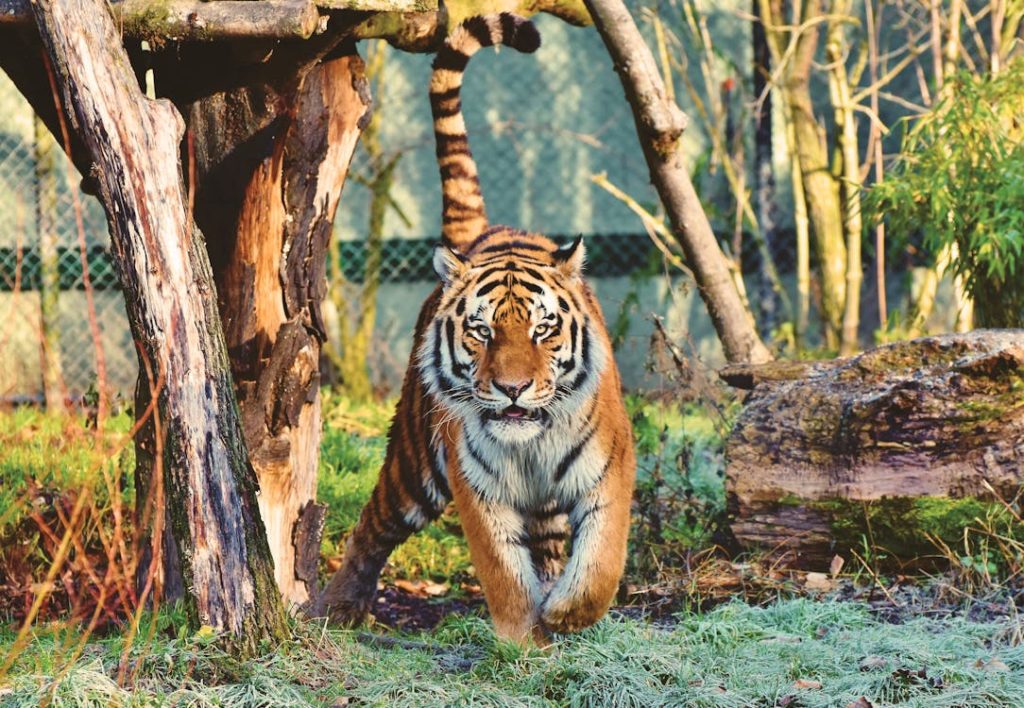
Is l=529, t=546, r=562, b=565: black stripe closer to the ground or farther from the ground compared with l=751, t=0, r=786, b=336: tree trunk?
closer to the ground

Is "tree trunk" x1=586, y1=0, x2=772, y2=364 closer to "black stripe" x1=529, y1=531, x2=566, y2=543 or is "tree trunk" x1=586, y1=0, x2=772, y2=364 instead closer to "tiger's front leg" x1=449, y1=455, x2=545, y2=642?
"black stripe" x1=529, y1=531, x2=566, y2=543

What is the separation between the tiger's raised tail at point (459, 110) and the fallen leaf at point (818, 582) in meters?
1.73

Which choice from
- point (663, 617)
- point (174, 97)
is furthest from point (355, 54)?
point (663, 617)

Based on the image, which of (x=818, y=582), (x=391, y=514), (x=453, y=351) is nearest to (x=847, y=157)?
(x=818, y=582)

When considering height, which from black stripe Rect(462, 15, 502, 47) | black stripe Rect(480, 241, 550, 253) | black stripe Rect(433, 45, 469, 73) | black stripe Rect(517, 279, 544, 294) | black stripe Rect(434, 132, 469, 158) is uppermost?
black stripe Rect(462, 15, 502, 47)

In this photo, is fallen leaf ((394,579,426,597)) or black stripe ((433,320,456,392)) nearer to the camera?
black stripe ((433,320,456,392))

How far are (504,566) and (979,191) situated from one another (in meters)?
2.78

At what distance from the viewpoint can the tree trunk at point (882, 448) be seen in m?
Result: 4.62

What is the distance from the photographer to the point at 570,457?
400 cm

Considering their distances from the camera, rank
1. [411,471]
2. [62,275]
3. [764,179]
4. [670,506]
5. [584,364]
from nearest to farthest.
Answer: [584,364] < [411,471] < [670,506] < [764,179] < [62,275]

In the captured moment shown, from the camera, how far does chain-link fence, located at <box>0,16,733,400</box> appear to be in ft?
30.8

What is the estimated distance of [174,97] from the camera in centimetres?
401

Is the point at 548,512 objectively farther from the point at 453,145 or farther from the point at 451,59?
the point at 451,59

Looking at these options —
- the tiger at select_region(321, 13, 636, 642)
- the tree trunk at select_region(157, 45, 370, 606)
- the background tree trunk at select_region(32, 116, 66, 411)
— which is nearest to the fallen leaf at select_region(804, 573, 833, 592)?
the tiger at select_region(321, 13, 636, 642)
